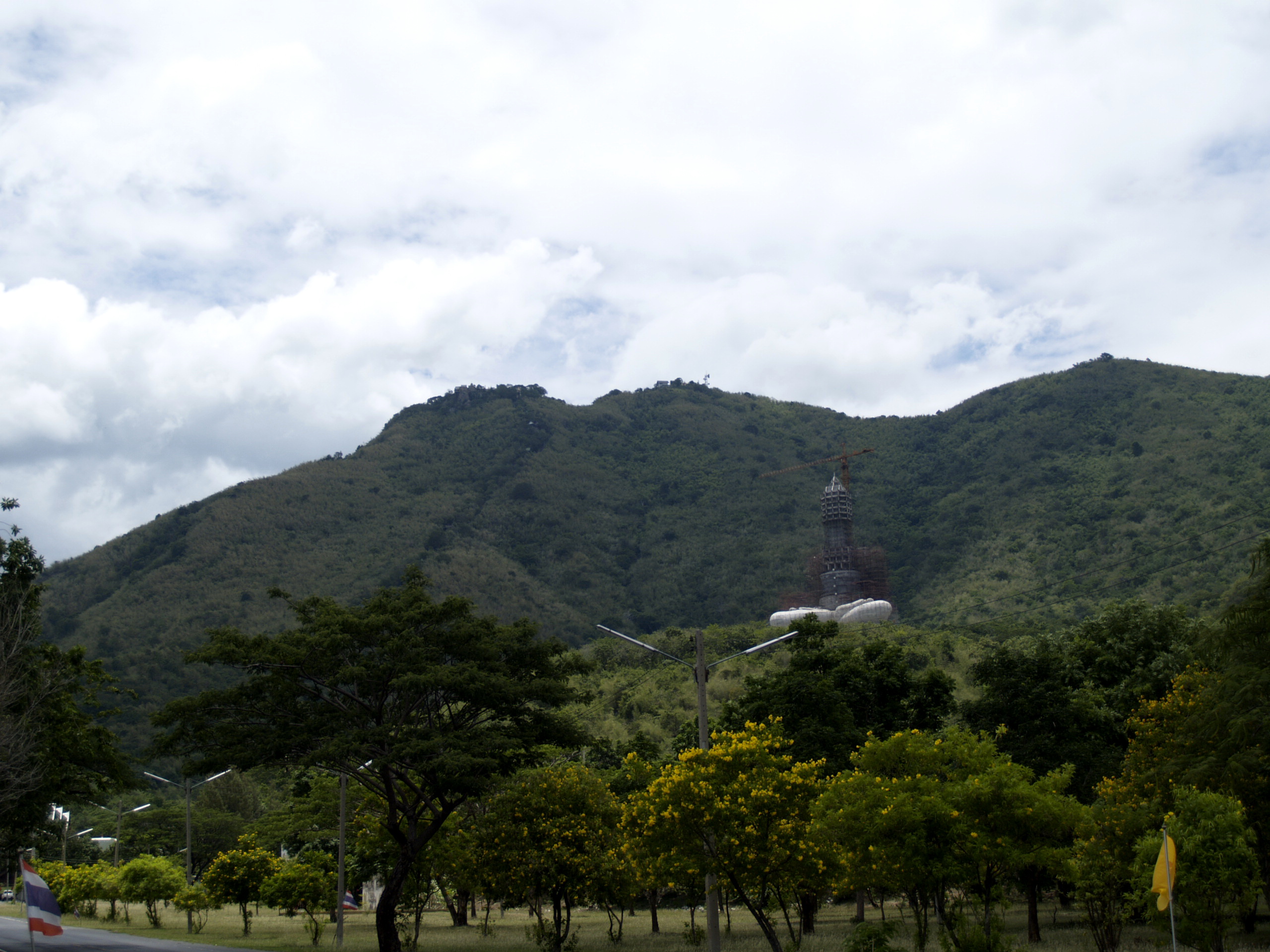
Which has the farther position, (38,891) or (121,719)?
(121,719)

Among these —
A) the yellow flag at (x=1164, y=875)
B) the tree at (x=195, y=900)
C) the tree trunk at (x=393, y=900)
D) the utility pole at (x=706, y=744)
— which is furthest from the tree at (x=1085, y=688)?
the tree at (x=195, y=900)

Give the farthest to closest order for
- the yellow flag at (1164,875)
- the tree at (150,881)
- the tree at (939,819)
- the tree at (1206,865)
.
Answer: the tree at (150,881) < the tree at (939,819) < the tree at (1206,865) < the yellow flag at (1164,875)

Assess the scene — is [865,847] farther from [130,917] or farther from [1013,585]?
[1013,585]

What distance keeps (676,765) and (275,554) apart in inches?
5754

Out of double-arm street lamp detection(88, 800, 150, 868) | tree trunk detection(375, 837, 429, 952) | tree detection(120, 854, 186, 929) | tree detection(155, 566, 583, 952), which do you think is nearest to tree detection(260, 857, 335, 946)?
double-arm street lamp detection(88, 800, 150, 868)

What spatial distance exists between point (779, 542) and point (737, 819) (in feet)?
534

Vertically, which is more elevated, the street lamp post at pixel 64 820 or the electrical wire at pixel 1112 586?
the electrical wire at pixel 1112 586

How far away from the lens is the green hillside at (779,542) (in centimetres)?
12419

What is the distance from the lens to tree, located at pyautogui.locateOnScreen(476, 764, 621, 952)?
32875 mm

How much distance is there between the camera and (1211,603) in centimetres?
8075

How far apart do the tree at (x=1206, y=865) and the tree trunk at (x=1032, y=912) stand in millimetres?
11370

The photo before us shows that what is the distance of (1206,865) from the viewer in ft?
71.2

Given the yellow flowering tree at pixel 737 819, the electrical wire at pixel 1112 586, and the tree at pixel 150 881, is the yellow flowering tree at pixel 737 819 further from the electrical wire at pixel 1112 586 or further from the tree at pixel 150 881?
the electrical wire at pixel 1112 586


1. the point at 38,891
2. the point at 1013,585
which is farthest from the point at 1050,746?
the point at 1013,585
